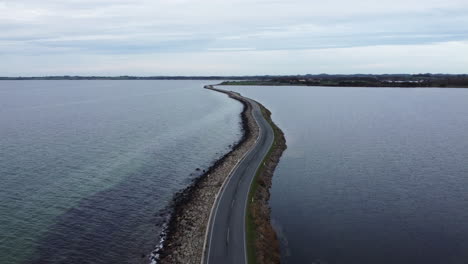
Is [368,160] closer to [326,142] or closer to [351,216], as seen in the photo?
[326,142]

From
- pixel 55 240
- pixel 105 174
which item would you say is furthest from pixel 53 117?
pixel 55 240

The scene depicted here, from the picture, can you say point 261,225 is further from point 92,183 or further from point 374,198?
point 92,183

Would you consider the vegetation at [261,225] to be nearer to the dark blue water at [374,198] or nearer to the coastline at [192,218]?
the dark blue water at [374,198]

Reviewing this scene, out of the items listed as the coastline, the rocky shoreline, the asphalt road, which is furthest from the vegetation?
the coastline

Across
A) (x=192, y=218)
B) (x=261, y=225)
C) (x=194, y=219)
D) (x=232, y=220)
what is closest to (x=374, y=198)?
(x=261, y=225)

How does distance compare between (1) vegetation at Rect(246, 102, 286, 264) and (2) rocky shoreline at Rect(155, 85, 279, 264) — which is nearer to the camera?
(1) vegetation at Rect(246, 102, 286, 264)

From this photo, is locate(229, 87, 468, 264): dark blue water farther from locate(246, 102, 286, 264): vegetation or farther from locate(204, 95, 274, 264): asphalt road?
locate(204, 95, 274, 264): asphalt road
